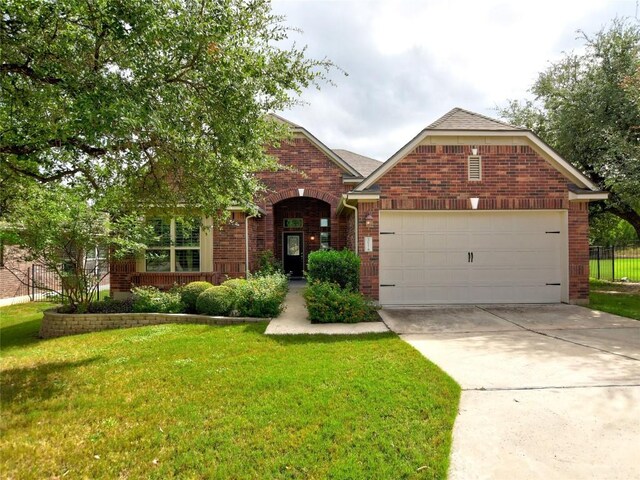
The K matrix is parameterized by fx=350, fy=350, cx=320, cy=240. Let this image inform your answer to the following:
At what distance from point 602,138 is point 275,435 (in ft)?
50.0

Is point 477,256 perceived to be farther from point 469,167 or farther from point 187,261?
point 187,261

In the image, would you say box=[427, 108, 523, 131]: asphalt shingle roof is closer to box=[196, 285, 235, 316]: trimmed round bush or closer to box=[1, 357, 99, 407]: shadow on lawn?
box=[196, 285, 235, 316]: trimmed round bush

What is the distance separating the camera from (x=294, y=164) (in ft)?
47.0

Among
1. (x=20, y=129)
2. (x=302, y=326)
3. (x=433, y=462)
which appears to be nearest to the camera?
(x=433, y=462)

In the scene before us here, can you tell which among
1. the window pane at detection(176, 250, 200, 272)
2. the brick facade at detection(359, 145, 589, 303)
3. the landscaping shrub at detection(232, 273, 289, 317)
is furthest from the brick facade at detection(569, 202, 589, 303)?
the window pane at detection(176, 250, 200, 272)

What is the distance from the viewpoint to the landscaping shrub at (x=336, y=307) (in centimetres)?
776

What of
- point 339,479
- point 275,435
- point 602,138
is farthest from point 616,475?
point 602,138

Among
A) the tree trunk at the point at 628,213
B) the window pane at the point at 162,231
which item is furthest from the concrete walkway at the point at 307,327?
the tree trunk at the point at 628,213

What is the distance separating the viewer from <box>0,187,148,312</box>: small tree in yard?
26.0 ft

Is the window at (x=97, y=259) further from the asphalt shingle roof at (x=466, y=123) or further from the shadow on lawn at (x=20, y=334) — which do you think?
the asphalt shingle roof at (x=466, y=123)

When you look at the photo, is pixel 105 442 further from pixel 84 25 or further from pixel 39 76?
pixel 84 25

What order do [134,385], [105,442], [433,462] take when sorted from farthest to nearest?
1. [134,385]
2. [105,442]
3. [433,462]

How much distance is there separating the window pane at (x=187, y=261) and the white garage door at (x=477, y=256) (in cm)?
642

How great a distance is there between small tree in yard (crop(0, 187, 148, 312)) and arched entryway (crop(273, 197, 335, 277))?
7957 millimetres
